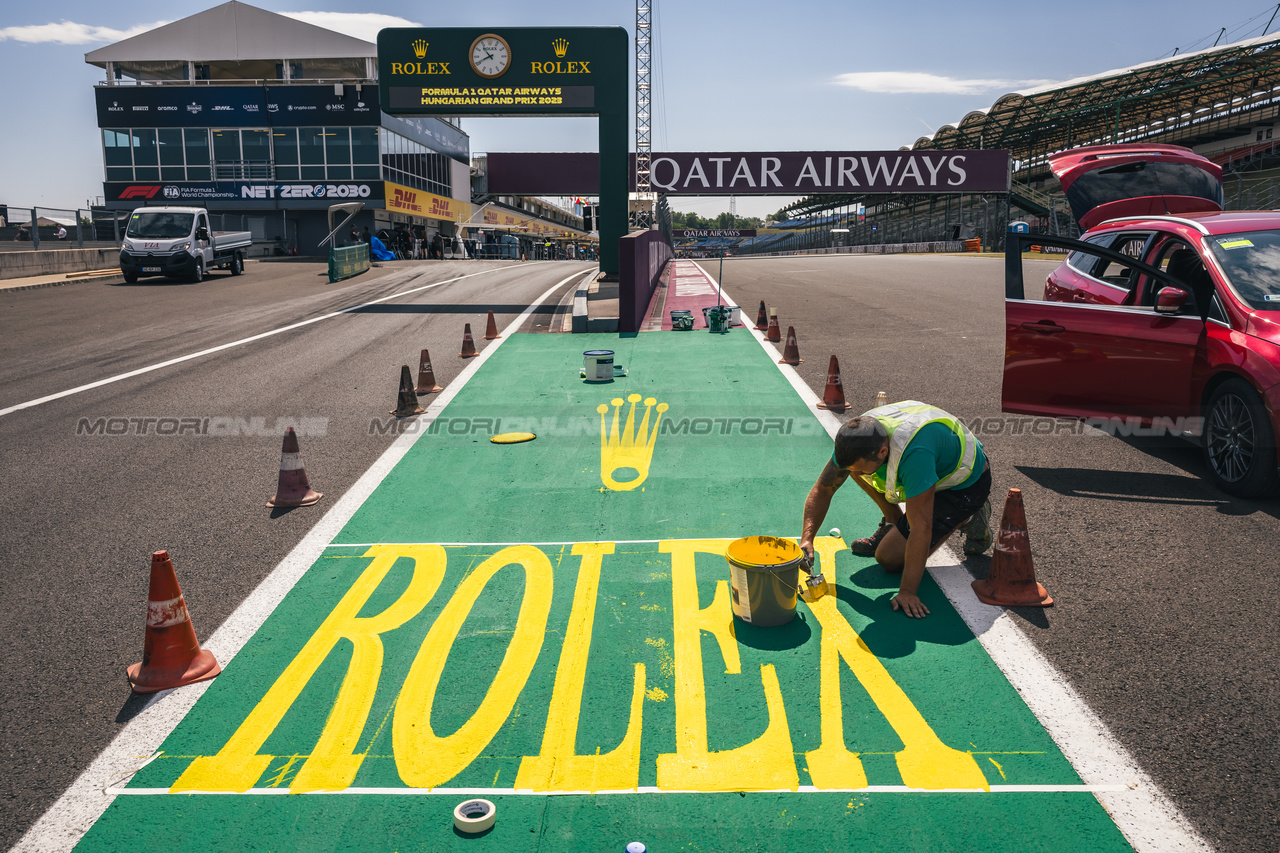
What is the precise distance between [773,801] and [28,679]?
11.6 feet

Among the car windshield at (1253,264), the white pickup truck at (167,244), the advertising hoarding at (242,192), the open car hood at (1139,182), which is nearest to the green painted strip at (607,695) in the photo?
the car windshield at (1253,264)

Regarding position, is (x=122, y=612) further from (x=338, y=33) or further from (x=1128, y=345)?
(x=338, y=33)

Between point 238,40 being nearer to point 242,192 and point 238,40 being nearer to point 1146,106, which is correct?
point 242,192

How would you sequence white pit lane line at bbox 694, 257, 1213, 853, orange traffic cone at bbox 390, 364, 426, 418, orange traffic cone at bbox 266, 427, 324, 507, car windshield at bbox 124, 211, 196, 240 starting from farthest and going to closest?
car windshield at bbox 124, 211, 196, 240
orange traffic cone at bbox 390, 364, 426, 418
orange traffic cone at bbox 266, 427, 324, 507
white pit lane line at bbox 694, 257, 1213, 853

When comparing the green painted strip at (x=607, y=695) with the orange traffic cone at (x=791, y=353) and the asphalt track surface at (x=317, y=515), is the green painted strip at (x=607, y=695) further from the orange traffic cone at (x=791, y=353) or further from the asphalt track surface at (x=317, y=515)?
the orange traffic cone at (x=791, y=353)

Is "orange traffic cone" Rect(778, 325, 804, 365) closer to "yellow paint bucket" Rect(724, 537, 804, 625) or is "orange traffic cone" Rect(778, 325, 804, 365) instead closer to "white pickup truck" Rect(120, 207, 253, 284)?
"yellow paint bucket" Rect(724, 537, 804, 625)

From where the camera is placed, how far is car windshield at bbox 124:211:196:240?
25344 millimetres

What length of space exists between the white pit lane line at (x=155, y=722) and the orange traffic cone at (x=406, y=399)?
270 centimetres

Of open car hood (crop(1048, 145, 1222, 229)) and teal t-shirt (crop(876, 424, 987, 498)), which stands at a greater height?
open car hood (crop(1048, 145, 1222, 229))

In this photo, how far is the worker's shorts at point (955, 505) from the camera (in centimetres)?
469

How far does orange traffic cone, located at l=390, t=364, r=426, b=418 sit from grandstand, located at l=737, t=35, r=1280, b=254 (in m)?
34.8

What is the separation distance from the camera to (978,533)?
5.26 metres

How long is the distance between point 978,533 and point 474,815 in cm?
353

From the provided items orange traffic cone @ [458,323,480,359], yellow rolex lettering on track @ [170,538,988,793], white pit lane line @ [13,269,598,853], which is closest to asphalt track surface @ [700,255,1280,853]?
yellow rolex lettering on track @ [170,538,988,793]
